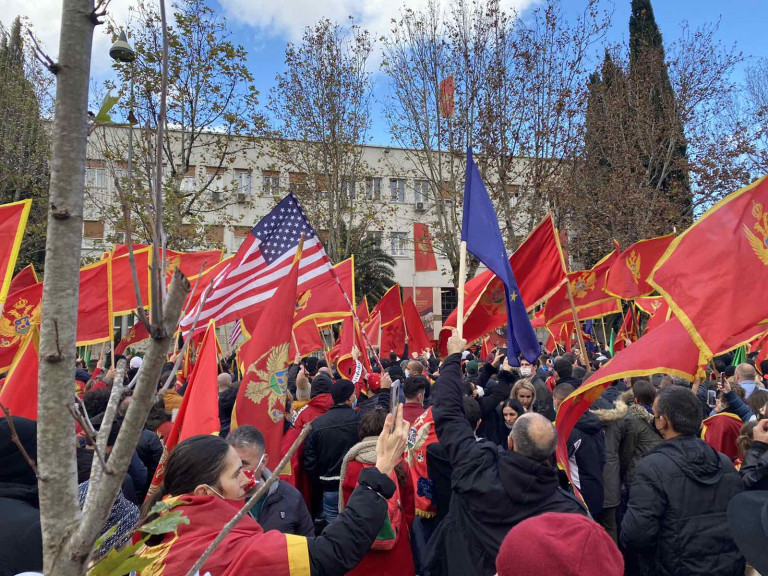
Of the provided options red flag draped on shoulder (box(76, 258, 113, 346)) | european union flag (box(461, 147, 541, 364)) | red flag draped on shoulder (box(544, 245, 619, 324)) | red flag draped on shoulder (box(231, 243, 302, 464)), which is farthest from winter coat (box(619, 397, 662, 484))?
red flag draped on shoulder (box(76, 258, 113, 346))

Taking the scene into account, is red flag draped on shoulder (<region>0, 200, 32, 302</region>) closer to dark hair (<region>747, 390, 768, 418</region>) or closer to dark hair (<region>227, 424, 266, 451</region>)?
dark hair (<region>227, 424, 266, 451</region>)

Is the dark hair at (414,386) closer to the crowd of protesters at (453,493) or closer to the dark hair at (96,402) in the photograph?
the crowd of protesters at (453,493)

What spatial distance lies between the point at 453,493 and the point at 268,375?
2058 mm

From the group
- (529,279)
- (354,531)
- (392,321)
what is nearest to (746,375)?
(529,279)

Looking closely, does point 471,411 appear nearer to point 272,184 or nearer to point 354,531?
point 354,531

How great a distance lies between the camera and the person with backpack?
355 cm

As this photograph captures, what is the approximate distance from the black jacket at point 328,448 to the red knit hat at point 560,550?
→ 3.57 meters

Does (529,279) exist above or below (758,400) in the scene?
above

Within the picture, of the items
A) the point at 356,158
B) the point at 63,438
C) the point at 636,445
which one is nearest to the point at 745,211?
the point at 636,445

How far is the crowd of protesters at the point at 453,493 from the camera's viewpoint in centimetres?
206

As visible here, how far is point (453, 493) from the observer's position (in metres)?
3.34

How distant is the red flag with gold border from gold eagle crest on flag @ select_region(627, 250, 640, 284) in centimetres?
770

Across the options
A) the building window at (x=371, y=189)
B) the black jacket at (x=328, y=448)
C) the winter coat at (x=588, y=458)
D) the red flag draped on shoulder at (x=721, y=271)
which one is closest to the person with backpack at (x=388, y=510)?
the black jacket at (x=328, y=448)

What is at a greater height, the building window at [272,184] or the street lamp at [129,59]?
the building window at [272,184]
